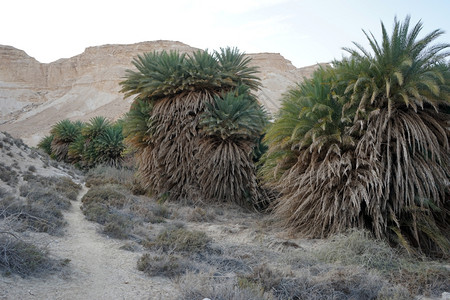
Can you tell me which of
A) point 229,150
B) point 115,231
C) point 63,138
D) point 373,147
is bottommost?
point 63,138

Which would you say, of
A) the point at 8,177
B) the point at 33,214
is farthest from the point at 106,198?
the point at 33,214

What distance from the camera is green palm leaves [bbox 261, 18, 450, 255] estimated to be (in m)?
6.68

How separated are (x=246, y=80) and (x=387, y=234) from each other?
23.8 feet

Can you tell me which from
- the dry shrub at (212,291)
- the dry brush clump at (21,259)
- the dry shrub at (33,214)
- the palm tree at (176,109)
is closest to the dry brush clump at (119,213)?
the dry shrub at (33,214)

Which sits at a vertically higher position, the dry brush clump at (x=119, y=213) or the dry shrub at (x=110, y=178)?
the dry brush clump at (x=119, y=213)

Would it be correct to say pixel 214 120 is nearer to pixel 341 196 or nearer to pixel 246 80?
pixel 246 80

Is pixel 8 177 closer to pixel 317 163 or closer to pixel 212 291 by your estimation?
pixel 317 163

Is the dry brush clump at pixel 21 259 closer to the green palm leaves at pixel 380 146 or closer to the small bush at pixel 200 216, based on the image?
the green palm leaves at pixel 380 146

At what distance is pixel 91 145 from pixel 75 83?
137ft

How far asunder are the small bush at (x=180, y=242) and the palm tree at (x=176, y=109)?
476 centimetres

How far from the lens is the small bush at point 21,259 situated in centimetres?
457

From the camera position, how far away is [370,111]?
7.26 m

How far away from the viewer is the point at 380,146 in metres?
7.00

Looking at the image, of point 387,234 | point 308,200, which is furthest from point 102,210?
point 387,234
